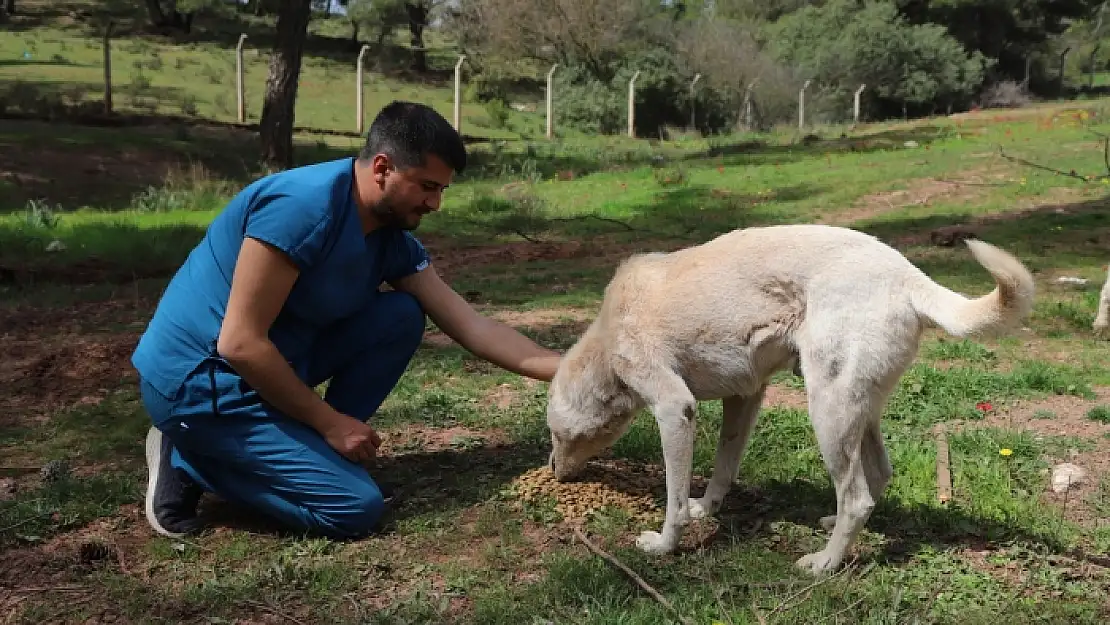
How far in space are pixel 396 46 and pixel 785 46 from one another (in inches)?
684

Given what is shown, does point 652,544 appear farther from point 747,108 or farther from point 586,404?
point 747,108

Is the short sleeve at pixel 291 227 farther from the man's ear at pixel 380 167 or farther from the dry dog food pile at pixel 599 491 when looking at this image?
the dry dog food pile at pixel 599 491

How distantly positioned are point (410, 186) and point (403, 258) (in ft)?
1.91

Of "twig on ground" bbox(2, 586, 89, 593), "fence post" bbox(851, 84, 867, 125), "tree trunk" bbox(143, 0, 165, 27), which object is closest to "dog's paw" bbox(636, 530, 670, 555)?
"twig on ground" bbox(2, 586, 89, 593)

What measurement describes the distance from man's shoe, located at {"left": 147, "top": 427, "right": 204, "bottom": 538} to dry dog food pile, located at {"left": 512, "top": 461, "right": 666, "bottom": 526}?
1369 mm

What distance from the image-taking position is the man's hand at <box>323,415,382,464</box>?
371cm

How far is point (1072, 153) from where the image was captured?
1524 cm

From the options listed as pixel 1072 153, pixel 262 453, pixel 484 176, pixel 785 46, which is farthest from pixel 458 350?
pixel 785 46

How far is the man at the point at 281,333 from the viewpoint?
3430mm

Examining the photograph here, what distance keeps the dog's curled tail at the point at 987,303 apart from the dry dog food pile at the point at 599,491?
1.45m

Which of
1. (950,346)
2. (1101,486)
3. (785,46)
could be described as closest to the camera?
(1101,486)

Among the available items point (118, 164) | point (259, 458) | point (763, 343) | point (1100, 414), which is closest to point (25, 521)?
point (259, 458)

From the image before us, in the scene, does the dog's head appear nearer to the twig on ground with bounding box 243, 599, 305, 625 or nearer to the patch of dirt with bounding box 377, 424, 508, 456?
the patch of dirt with bounding box 377, 424, 508, 456

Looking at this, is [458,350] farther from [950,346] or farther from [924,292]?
[924,292]
